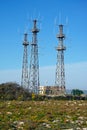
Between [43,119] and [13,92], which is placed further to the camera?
[13,92]

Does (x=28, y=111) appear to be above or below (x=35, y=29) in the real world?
below

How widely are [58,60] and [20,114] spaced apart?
5899 centimetres

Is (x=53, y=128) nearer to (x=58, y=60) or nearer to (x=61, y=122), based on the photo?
(x=61, y=122)

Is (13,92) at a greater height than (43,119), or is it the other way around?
(13,92)

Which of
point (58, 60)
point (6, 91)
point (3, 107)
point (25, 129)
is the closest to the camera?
point (25, 129)

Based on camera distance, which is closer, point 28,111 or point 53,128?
point 53,128

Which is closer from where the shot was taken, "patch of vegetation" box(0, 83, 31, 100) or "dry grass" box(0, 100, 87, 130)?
"dry grass" box(0, 100, 87, 130)

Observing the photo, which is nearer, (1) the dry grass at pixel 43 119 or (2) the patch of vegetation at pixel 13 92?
(1) the dry grass at pixel 43 119

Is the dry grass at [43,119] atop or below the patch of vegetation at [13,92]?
below

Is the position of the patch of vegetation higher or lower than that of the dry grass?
higher

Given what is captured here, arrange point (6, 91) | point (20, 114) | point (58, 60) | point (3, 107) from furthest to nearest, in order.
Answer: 1. point (58, 60)
2. point (6, 91)
3. point (3, 107)
4. point (20, 114)

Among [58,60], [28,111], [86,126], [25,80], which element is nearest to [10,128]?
[86,126]

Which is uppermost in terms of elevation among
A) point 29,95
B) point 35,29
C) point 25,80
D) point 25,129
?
point 35,29

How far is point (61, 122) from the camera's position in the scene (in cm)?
1404
